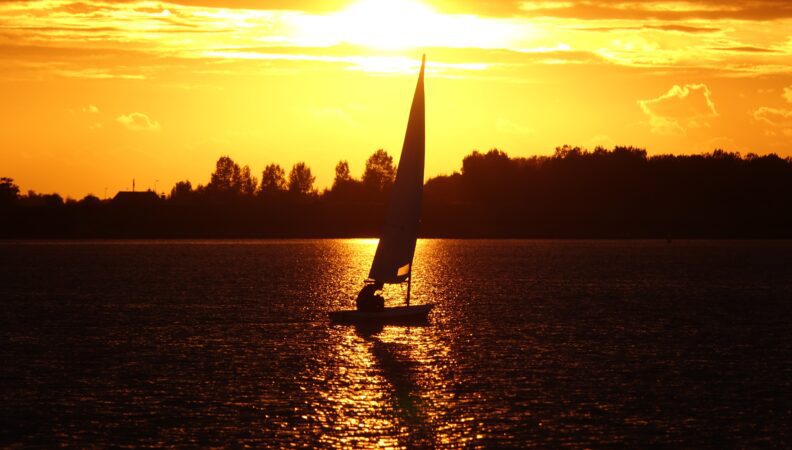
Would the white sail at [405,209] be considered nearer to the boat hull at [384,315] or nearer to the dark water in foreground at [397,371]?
the boat hull at [384,315]

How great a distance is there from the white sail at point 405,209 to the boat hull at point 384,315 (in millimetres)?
2130

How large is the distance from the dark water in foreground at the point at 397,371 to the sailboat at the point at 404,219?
225cm

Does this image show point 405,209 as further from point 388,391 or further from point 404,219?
point 388,391

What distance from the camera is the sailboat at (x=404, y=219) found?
72.0 metres

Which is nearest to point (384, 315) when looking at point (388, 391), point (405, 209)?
point (405, 209)

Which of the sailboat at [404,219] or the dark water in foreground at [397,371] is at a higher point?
the sailboat at [404,219]

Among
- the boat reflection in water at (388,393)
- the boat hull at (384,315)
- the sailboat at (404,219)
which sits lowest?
the boat reflection in water at (388,393)

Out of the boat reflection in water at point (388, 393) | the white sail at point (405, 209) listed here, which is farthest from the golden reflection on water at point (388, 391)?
the white sail at point (405, 209)

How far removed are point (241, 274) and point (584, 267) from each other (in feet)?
189

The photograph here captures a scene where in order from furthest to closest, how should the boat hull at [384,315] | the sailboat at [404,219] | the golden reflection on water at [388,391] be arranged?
the sailboat at [404,219] < the boat hull at [384,315] < the golden reflection on water at [388,391]

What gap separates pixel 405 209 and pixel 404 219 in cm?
72

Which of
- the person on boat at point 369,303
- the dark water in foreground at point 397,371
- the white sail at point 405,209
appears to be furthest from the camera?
the white sail at point 405,209

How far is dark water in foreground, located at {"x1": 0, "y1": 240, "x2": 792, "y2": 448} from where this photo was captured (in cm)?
4031

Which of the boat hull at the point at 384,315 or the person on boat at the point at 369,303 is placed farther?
the person on boat at the point at 369,303
